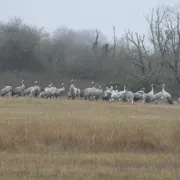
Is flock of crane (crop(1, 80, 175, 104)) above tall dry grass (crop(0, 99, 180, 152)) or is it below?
above

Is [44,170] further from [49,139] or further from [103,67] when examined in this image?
[103,67]

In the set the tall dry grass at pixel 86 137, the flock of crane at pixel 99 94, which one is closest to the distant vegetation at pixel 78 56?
the flock of crane at pixel 99 94

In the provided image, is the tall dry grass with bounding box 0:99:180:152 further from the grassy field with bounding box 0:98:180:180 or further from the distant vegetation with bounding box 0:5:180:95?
the distant vegetation with bounding box 0:5:180:95

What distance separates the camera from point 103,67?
66.8 m

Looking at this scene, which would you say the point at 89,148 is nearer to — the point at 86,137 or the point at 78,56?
the point at 86,137

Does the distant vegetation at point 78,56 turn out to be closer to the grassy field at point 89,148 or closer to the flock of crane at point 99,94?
the flock of crane at point 99,94

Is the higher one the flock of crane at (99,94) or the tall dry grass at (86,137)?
the flock of crane at (99,94)

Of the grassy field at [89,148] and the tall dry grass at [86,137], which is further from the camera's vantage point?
the tall dry grass at [86,137]

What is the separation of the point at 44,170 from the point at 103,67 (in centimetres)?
5773

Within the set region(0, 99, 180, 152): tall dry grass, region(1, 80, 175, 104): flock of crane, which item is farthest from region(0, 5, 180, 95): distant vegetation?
region(0, 99, 180, 152): tall dry grass

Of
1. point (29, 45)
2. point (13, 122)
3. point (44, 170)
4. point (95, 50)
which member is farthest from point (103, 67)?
point (44, 170)

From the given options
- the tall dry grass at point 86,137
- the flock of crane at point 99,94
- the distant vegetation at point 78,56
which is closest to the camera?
the tall dry grass at point 86,137

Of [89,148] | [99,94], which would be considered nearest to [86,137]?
[89,148]

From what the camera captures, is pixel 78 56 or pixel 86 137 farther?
pixel 78 56
